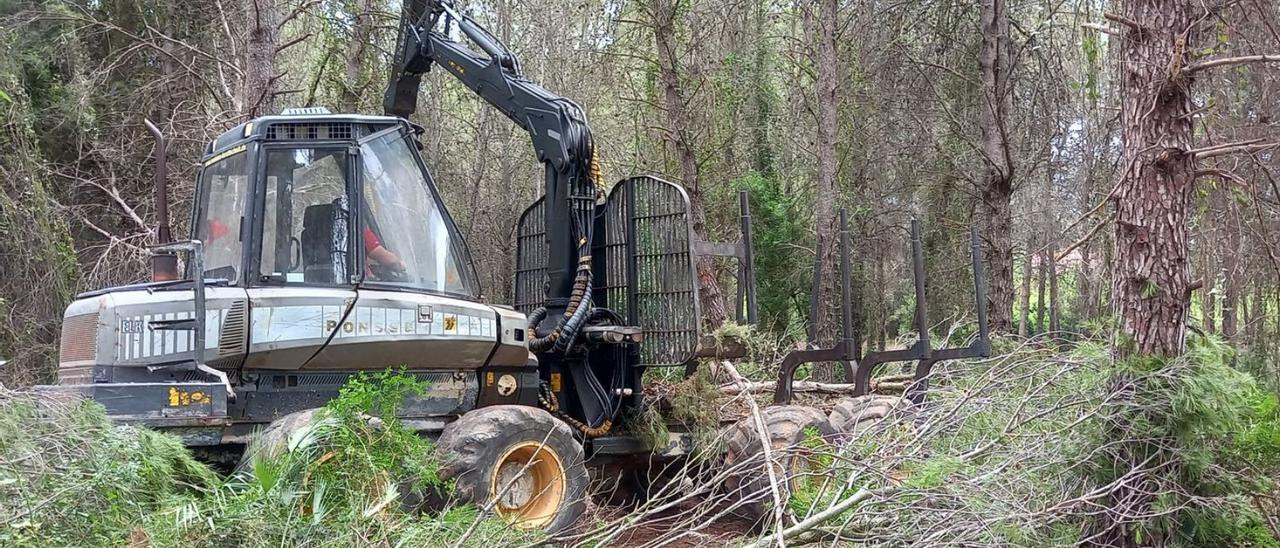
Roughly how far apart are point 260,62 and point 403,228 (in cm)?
545

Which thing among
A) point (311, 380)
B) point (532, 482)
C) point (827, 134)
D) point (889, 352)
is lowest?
point (532, 482)

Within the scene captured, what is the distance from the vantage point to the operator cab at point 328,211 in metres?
6.41

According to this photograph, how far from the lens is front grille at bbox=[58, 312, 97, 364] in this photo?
6207mm

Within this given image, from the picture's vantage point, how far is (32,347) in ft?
40.8

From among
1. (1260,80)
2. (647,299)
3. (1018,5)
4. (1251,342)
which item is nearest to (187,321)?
(647,299)

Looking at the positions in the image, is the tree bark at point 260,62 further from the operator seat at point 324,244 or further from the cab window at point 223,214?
the operator seat at point 324,244

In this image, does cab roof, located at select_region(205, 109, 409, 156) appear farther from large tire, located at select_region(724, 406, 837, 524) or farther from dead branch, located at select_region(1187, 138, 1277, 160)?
dead branch, located at select_region(1187, 138, 1277, 160)

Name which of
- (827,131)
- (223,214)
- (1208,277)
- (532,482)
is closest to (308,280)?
(223,214)

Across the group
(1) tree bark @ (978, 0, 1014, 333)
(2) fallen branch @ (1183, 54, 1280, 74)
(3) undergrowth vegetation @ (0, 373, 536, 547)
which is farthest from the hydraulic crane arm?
(1) tree bark @ (978, 0, 1014, 333)

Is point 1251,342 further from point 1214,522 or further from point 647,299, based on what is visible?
point 647,299

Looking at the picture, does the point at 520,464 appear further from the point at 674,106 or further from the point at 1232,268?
the point at 674,106

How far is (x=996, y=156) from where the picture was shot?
1338 centimetres

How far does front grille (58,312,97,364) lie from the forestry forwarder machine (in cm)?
2

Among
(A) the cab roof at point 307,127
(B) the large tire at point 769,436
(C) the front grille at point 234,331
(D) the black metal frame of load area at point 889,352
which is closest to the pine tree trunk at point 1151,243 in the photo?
(B) the large tire at point 769,436
